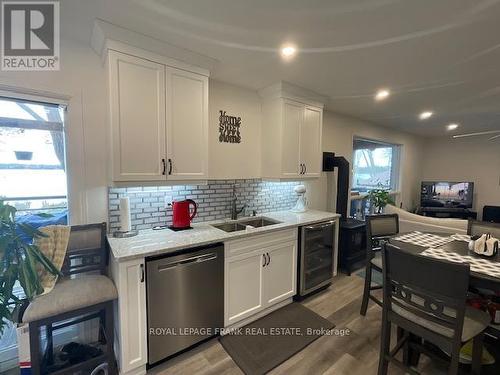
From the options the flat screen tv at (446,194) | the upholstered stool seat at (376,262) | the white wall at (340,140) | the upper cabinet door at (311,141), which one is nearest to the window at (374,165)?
the white wall at (340,140)

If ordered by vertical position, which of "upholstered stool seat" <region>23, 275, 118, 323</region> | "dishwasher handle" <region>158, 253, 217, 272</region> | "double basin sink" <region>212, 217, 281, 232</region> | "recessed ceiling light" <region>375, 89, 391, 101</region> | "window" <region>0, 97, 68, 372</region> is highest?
"recessed ceiling light" <region>375, 89, 391, 101</region>

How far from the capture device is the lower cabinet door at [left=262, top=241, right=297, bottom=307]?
241cm

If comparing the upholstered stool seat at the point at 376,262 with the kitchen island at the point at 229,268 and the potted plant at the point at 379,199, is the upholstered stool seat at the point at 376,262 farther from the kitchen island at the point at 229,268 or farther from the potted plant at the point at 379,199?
the potted plant at the point at 379,199

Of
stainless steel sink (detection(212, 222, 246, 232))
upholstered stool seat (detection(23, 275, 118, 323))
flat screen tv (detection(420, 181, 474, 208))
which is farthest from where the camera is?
flat screen tv (detection(420, 181, 474, 208))

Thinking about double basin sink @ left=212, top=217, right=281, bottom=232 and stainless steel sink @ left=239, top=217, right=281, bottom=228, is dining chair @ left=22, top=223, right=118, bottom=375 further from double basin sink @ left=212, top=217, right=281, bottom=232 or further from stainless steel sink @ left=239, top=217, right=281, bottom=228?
stainless steel sink @ left=239, top=217, right=281, bottom=228

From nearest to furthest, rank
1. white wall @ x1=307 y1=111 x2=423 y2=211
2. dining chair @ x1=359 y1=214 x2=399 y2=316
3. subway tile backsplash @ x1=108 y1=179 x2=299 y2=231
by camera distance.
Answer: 1. subway tile backsplash @ x1=108 y1=179 x2=299 y2=231
2. dining chair @ x1=359 y1=214 x2=399 y2=316
3. white wall @ x1=307 y1=111 x2=423 y2=211

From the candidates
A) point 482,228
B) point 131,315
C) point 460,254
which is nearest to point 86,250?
point 131,315

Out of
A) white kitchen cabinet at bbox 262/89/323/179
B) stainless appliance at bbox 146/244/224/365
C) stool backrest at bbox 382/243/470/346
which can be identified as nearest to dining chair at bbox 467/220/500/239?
stool backrest at bbox 382/243/470/346

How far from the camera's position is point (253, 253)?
7.46 ft

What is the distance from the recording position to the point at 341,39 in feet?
5.79

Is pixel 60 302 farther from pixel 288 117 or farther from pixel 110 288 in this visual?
pixel 288 117

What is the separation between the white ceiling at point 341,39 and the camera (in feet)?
4.71

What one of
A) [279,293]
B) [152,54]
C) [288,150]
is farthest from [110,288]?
[288,150]

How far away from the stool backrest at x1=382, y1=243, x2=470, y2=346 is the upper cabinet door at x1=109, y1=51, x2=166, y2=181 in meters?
1.89
